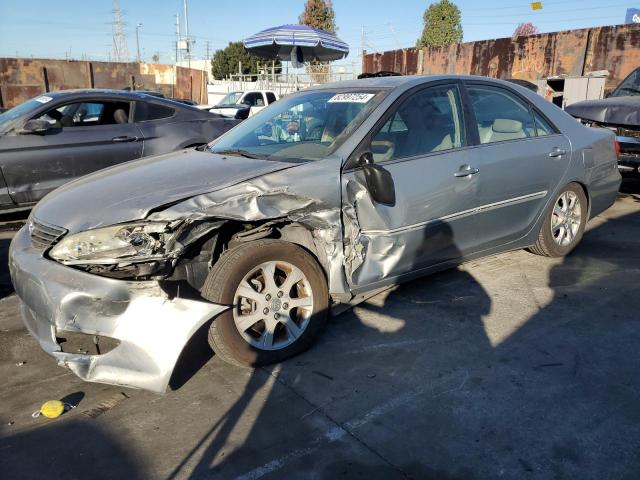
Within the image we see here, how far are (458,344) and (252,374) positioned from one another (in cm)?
130

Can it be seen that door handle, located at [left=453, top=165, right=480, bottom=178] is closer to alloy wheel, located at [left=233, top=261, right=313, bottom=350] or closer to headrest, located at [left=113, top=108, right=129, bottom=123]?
alloy wheel, located at [left=233, top=261, right=313, bottom=350]

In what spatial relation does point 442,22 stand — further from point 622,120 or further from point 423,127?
point 423,127

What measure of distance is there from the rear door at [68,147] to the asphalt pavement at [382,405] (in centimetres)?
232

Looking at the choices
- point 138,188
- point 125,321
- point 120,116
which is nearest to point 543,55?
point 120,116

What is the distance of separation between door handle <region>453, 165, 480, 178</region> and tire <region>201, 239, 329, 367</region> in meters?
1.25

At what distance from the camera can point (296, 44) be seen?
13.0 metres

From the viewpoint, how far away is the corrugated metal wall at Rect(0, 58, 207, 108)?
2039cm

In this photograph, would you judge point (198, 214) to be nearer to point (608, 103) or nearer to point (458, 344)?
point (458, 344)

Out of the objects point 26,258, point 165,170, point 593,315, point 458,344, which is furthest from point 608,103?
point 26,258

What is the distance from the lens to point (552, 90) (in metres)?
14.9

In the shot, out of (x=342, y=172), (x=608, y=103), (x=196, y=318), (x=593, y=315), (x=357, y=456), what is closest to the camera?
(x=357, y=456)

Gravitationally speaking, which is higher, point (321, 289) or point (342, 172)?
point (342, 172)

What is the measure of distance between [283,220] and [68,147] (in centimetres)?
408

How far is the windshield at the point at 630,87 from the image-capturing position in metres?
8.73
